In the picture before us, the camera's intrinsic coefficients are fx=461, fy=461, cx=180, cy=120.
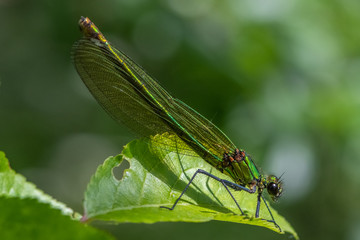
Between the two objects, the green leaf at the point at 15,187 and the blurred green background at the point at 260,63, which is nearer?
the green leaf at the point at 15,187

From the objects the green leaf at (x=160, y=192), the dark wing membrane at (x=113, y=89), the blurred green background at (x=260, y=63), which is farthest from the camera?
the blurred green background at (x=260, y=63)

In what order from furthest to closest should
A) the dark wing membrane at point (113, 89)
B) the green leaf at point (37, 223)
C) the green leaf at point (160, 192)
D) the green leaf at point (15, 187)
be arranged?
the dark wing membrane at point (113, 89) < the green leaf at point (160, 192) < the green leaf at point (15, 187) < the green leaf at point (37, 223)

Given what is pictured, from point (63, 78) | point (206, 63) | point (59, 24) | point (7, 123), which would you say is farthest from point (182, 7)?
point (7, 123)

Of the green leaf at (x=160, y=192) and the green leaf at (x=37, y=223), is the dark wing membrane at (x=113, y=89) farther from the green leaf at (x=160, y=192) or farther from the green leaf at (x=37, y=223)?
the green leaf at (x=37, y=223)

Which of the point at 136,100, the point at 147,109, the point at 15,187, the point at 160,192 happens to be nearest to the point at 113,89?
the point at 136,100

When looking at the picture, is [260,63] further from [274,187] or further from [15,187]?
[15,187]

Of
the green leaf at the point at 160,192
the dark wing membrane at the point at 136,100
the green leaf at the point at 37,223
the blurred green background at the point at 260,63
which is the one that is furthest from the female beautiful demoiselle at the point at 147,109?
the green leaf at the point at 37,223

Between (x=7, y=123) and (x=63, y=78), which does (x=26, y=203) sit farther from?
(x=7, y=123)

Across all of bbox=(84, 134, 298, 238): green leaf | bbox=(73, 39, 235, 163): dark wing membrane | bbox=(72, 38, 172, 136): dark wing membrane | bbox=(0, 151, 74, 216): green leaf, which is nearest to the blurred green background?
bbox=(73, 39, 235, 163): dark wing membrane
